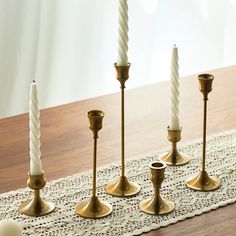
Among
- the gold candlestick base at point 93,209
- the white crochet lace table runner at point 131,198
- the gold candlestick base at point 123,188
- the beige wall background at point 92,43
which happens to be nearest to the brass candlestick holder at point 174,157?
the white crochet lace table runner at point 131,198

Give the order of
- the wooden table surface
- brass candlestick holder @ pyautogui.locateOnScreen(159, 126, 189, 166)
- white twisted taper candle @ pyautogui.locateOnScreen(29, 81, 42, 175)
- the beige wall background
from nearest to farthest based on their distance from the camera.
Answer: white twisted taper candle @ pyautogui.locateOnScreen(29, 81, 42, 175)
the wooden table surface
brass candlestick holder @ pyautogui.locateOnScreen(159, 126, 189, 166)
the beige wall background

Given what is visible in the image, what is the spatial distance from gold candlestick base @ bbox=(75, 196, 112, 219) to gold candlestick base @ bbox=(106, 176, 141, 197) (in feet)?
0.23

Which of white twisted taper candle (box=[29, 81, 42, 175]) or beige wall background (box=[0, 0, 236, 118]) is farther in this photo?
beige wall background (box=[0, 0, 236, 118])

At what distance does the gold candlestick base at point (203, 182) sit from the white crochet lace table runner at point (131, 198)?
1 cm

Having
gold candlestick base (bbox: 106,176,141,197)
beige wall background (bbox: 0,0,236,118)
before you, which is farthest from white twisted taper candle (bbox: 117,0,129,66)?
beige wall background (bbox: 0,0,236,118)

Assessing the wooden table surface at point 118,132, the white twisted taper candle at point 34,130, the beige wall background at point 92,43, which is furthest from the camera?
the beige wall background at point 92,43

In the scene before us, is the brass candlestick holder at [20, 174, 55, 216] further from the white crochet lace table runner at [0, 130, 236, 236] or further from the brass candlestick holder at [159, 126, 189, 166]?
the brass candlestick holder at [159, 126, 189, 166]

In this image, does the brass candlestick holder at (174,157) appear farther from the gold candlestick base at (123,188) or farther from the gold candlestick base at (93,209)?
the gold candlestick base at (93,209)

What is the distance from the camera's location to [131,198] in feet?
4.58

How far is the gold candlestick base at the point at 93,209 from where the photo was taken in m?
1.32

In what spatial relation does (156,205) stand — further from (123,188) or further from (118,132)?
(118,132)

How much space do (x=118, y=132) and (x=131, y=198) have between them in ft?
1.09

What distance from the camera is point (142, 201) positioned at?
1.37 meters

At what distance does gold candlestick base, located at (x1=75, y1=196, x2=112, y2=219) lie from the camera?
1.32 meters
